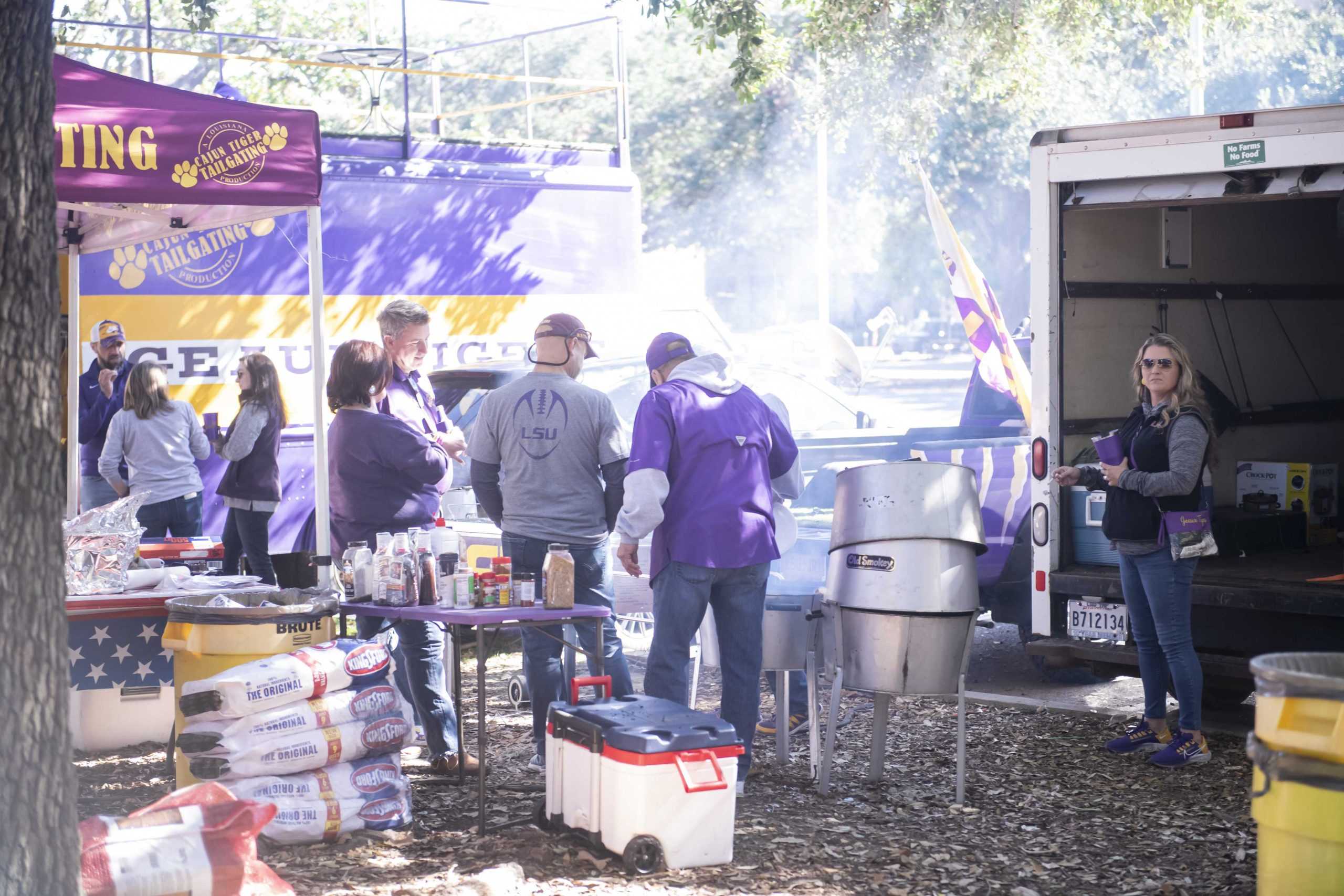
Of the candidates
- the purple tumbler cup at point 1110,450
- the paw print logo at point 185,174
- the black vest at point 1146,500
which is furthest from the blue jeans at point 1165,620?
the paw print logo at point 185,174

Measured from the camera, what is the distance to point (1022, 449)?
743cm

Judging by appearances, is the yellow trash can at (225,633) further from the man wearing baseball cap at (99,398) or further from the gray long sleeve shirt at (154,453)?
the man wearing baseball cap at (99,398)

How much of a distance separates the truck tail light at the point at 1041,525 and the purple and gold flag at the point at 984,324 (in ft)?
4.08

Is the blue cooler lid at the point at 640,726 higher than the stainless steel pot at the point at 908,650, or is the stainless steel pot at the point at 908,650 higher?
the stainless steel pot at the point at 908,650

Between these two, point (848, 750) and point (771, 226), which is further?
point (771, 226)

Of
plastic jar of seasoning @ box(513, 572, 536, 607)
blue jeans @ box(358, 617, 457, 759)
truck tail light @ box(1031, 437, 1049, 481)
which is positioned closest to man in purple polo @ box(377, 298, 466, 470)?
blue jeans @ box(358, 617, 457, 759)

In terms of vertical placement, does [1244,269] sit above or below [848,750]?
above

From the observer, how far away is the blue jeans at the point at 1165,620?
18.9 feet

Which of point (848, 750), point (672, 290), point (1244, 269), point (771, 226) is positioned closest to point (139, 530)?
point (848, 750)

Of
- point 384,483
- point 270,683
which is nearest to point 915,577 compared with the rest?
point 384,483

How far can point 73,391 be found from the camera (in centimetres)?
753

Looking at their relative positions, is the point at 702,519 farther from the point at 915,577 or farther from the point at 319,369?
the point at 319,369

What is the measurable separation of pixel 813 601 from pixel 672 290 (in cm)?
4426

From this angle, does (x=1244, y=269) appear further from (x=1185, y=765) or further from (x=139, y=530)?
(x=139, y=530)
